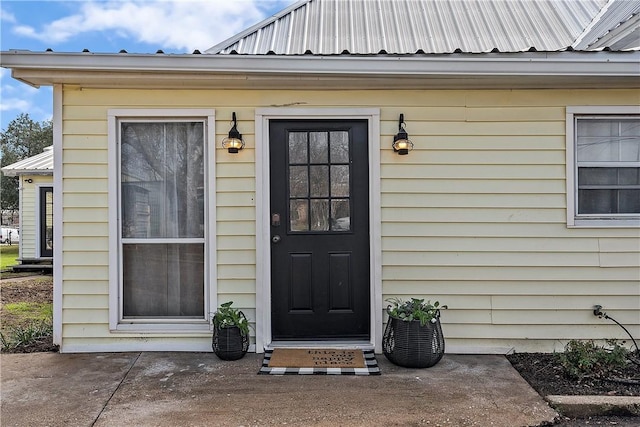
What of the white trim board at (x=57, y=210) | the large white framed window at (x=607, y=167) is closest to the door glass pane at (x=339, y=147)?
the large white framed window at (x=607, y=167)

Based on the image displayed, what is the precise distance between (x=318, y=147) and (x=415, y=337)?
1.65 metres

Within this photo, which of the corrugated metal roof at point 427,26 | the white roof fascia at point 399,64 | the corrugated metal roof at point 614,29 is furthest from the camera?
the corrugated metal roof at point 427,26

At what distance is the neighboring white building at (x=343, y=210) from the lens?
331 cm

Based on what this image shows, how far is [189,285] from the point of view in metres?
3.42

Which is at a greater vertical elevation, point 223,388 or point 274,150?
point 274,150

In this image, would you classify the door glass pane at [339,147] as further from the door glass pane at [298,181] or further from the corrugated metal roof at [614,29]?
the corrugated metal roof at [614,29]

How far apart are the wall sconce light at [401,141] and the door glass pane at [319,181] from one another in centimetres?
59

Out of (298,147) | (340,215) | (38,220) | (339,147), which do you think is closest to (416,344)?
(340,215)

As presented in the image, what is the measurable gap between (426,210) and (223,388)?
79.3 inches

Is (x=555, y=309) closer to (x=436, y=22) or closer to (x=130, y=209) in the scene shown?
(x=436, y=22)

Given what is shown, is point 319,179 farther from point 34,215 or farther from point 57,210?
point 34,215

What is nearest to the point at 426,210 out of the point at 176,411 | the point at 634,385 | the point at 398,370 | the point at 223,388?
the point at 398,370

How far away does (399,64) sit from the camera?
3.05 meters

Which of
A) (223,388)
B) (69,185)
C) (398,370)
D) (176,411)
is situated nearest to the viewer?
(176,411)
